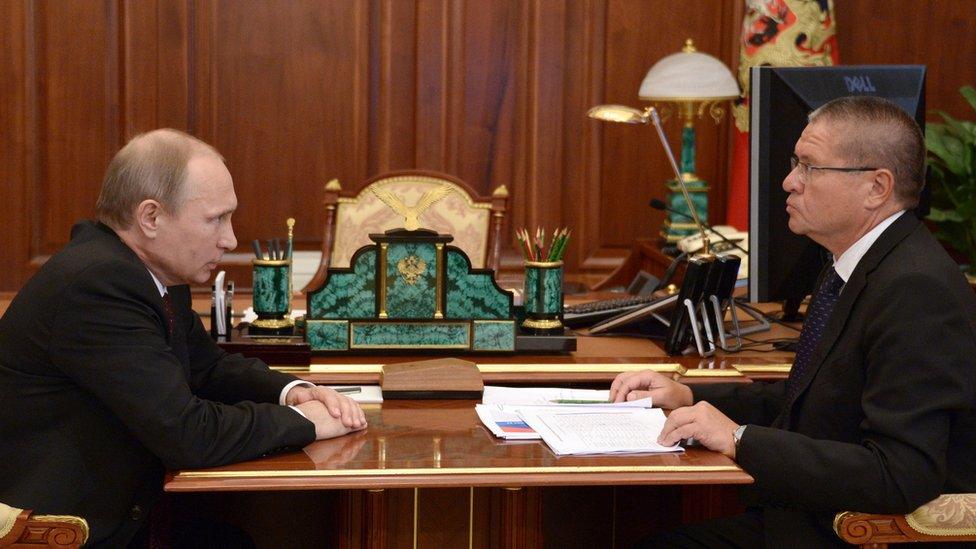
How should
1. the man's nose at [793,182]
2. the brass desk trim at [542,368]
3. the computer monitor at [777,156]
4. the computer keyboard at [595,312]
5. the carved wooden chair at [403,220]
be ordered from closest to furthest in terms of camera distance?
the man's nose at [793,182]
the brass desk trim at [542,368]
the computer monitor at [777,156]
the computer keyboard at [595,312]
the carved wooden chair at [403,220]

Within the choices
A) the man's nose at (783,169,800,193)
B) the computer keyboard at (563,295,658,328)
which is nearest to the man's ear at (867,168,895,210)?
the man's nose at (783,169,800,193)

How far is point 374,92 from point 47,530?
3.82 m

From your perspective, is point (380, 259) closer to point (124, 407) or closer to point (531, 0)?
point (124, 407)

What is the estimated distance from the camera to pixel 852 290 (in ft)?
7.06

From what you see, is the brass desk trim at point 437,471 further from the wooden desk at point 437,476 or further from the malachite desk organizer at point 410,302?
the malachite desk organizer at point 410,302

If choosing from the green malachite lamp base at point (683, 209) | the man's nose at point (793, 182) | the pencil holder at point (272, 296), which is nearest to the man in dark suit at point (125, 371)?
the pencil holder at point (272, 296)

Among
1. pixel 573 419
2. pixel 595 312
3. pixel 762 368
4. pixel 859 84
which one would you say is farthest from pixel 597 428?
pixel 859 84

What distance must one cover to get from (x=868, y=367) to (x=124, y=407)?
122 cm

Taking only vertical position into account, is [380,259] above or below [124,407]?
above

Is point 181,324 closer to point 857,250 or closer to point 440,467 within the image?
point 440,467

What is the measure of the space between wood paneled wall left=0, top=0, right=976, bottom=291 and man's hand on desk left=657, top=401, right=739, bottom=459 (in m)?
3.60

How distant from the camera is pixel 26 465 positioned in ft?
6.49

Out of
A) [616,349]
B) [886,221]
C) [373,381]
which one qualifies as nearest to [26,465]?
[373,381]

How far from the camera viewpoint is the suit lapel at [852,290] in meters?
2.14
